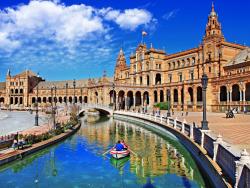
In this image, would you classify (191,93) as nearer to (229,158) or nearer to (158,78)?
(158,78)

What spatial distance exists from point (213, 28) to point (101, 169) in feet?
194

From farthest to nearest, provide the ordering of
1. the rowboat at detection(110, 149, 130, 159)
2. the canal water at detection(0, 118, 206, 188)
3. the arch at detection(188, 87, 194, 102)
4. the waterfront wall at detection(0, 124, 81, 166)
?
the arch at detection(188, 87, 194, 102) < the rowboat at detection(110, 149, 130, 159) < the waterfront wall at detection(0, 124, 81, 166) < the canal water at detection(0, 118, 206, 188)

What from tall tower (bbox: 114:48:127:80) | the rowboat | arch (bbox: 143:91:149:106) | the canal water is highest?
tall tower (bbox: 114:48:127:80)

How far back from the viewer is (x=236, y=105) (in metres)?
52.8

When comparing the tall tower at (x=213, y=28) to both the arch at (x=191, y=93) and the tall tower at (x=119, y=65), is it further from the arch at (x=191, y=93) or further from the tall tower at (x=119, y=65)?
the tall tower at (x=119, y=65)

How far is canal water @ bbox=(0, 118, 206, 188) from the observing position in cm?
1509

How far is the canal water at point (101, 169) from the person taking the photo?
15.1 m

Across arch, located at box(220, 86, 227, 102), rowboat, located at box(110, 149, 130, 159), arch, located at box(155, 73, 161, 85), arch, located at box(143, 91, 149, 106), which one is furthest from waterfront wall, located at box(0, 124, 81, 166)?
arch, located at box(155, 73, 161, 85)

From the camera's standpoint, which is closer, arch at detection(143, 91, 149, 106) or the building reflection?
the building reflection

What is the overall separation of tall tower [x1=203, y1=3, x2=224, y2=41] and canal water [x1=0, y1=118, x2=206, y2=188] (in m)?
49.8

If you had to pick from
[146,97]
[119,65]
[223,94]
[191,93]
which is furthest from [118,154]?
[119,65]

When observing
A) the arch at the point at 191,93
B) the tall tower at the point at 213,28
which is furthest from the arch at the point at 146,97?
the tall tower at the point at 213,28

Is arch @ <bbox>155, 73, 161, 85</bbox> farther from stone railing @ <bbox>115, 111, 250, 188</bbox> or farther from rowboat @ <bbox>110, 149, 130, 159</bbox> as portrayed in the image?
rowboat @ <bbox>110, 149, 130, 159</bbox>

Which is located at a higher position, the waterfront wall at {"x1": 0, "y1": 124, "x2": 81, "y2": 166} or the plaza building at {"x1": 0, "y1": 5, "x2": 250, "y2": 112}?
the plaza building at {"x1": 0, "y1": 5, "x2": 250, "y2": 112}
